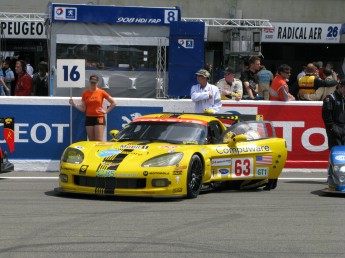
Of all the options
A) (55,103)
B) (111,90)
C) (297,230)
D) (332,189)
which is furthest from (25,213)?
(111,90)

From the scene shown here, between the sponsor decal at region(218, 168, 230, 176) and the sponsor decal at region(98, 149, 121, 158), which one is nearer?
the sponsor decal at region(98, 149, 121, 158)

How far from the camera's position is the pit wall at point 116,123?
1512 centimetres

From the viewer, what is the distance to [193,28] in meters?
20.0

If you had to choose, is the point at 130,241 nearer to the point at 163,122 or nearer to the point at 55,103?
the point at 163,122

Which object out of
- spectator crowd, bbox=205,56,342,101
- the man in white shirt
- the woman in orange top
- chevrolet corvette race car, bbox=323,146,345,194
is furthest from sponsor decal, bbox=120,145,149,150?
spectator crowd, bbox=205,56,342,101

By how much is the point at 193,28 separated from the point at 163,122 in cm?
817

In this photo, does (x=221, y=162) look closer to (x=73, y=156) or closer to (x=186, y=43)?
(x=73, y=156)

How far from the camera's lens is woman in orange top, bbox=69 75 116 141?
15.1m

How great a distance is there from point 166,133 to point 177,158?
3.41 feet

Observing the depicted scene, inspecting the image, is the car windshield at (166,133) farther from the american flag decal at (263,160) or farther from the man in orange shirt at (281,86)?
the man in orange shirt at (281,86)

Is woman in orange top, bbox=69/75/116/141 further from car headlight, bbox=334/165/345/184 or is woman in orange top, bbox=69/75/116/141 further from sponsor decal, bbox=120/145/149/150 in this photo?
car headlight, bbox=334/165/345/184

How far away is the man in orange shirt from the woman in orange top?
3.08m

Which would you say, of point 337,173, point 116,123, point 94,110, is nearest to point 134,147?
point 337,173

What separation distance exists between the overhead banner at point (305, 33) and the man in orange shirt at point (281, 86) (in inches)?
470
